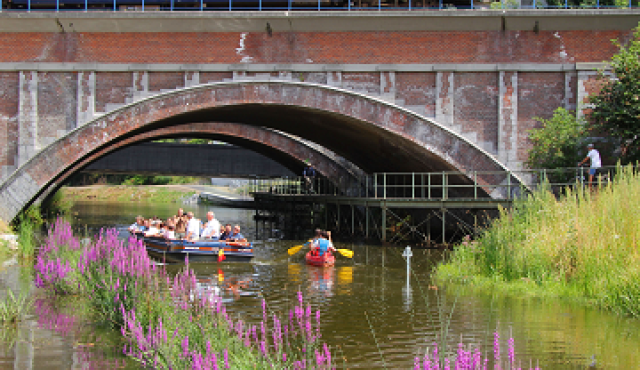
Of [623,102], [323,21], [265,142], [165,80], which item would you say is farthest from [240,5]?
[623,102]

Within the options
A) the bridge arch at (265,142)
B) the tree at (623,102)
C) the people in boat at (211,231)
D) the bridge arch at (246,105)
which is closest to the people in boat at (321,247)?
the people in boat at (211,231)

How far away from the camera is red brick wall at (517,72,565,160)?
2205cm

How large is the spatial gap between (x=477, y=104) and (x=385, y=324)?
41.3 ft

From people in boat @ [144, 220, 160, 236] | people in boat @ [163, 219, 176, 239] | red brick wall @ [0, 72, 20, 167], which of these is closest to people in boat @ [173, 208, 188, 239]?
people in boat @ [163, 219, 176, 239]

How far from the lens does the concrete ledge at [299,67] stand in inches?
854

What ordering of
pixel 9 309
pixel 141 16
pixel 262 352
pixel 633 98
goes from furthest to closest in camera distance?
1. pixel 141 16
2. pixel 633 98
3. pixel 9 309
4. pixel 262 352

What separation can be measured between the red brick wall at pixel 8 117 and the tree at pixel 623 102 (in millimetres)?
17378

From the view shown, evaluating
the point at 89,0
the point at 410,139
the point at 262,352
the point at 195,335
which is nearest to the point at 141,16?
the point at 89,0

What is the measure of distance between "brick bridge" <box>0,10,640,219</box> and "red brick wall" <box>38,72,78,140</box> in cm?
4

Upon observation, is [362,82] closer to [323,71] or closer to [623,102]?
[323,71]

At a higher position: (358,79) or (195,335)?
(358,79)

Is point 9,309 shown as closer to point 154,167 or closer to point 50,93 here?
point 50,93

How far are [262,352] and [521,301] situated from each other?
7.82 meters

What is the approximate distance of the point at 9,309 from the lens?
33.4 ft
